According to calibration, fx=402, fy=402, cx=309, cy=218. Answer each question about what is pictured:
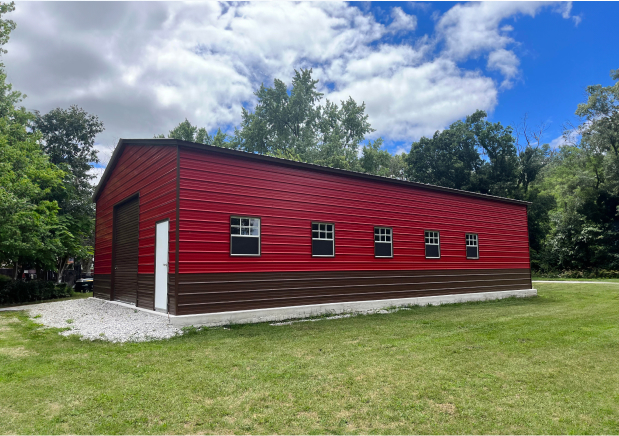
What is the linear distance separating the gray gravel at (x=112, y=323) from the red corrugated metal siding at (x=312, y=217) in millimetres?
1389

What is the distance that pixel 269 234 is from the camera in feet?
33.6

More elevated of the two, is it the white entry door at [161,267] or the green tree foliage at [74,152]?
the green tree foliage at [74,152]

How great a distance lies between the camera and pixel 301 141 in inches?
1497

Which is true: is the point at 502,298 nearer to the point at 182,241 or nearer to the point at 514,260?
the point at 514,260

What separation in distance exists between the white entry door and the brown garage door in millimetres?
2025

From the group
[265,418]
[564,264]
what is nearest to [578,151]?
[564,264]

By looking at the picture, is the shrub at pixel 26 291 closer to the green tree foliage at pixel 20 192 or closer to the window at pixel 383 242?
the green tree foliage at pixel 20 192

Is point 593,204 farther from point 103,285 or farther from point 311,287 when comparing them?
point 103,285

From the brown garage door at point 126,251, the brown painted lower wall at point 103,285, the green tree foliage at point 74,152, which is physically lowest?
the brown painted lower wall at point 103,285

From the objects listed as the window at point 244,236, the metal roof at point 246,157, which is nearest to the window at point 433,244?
the metal roof at point 246,157

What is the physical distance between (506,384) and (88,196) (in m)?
29.3

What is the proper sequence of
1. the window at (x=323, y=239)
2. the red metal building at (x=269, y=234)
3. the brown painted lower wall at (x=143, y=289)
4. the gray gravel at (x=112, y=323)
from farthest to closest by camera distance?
1. the window at (x=323, y=239)
2. the red metal building at (x=269, y=234)
3. the brown painted lower wall at (x=143, y=289)
4. the gray gravel at (x=112, y=323)

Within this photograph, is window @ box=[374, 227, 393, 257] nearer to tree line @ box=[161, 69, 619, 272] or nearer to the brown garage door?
the brown garage door

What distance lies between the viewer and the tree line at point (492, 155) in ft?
95.1
